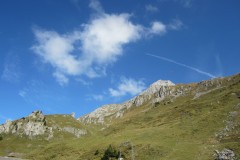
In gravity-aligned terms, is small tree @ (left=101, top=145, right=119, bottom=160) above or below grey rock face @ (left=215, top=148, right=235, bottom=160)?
above

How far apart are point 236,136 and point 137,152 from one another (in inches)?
1286

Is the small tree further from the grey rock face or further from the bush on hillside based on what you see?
the grey rock face

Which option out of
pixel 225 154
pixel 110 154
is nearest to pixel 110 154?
pixel 110 154

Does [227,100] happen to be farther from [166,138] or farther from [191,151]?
[191,151]

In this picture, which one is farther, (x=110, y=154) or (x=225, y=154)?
(x=110, y=154)

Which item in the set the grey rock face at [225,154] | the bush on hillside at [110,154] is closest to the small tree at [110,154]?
the bush on hillside at [110,154]

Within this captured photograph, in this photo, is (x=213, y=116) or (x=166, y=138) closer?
(x=166, y=138)

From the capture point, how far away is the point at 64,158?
438ft

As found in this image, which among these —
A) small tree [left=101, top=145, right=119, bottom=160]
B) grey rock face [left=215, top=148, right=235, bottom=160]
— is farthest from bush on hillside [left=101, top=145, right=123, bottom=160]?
grey rock face [left=215, top=148, right=235, bottom=160]

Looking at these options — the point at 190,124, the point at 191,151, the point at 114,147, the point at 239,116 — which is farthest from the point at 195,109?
the point at 191,151

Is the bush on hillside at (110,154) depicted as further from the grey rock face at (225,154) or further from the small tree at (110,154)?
the grey rock face at (225,154)

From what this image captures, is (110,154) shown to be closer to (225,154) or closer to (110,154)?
(110,154)

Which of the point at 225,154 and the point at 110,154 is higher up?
the point at 110,154

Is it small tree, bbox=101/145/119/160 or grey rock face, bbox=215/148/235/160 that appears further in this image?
small tree, bbox=101/145/119/160
